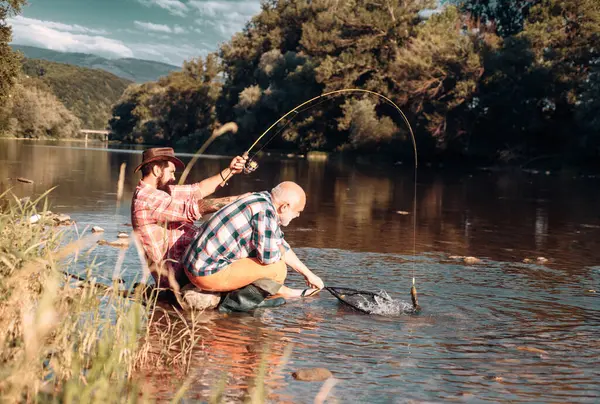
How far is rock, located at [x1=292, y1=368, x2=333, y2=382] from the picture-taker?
493 cm

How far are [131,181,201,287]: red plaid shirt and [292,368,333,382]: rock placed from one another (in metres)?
2.14

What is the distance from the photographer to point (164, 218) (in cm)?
684

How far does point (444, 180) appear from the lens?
3156 centimetres

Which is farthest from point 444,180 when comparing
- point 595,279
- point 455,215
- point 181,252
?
point 181,252

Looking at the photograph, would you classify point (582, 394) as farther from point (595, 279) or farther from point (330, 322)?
point (595, 279)

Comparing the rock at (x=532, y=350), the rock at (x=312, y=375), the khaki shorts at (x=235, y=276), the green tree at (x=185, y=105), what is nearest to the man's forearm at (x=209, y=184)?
the khaki shorts at (x=235, y=276)

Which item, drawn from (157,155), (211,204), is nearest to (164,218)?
(211,204)

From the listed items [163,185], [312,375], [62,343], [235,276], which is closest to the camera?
[62,343]

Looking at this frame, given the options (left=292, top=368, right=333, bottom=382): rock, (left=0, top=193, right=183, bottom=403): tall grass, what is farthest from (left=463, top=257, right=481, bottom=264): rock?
(left=0, top=193, right=183, bottom=403): tall grass

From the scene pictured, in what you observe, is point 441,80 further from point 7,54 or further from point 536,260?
point 536,260

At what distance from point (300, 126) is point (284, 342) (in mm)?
54263

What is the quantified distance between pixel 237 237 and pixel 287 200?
1.76 ft

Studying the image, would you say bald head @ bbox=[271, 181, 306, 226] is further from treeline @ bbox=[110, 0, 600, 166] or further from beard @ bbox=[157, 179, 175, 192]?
treeline @ bbox=[110, 0, 600, 166]

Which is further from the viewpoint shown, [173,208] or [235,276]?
[173,208]
